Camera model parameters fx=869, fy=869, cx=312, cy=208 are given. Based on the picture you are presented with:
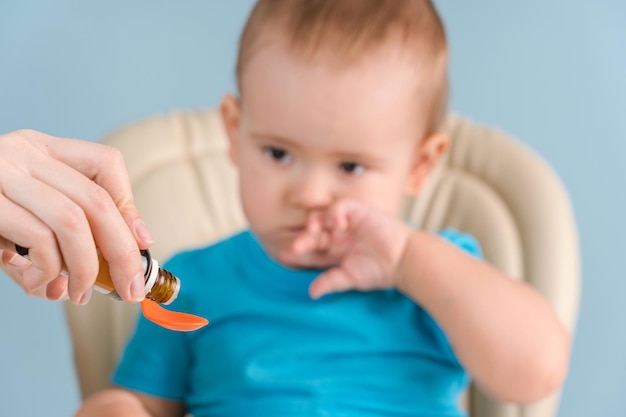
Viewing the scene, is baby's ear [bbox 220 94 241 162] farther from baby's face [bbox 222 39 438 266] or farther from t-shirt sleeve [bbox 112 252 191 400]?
t-shirt sleeve [bbox 112 252 191 400]

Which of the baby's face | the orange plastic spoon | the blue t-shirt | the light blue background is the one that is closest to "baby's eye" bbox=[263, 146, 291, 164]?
the baby's face

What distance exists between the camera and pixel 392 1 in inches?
28.1

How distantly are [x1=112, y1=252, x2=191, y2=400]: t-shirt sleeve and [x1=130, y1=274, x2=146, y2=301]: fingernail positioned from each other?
0.37 m

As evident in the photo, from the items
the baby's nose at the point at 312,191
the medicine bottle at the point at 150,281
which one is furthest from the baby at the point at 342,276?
the medicine bottle at the point at 150,281

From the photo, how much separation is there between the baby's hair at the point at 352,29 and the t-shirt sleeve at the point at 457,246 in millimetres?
130

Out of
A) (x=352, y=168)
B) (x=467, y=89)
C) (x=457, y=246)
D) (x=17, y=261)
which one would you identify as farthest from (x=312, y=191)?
(x=467, y=89)

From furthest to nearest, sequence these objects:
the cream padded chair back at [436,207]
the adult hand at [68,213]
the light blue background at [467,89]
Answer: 1. the light blue background at [467,89]
2. the cream padded chair back at [436,207]
3. the adult hand at [68,213]

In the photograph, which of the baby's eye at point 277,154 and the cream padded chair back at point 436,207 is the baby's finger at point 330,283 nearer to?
the baby's eye at point 277,154

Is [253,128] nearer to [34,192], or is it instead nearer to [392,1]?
[392,1]

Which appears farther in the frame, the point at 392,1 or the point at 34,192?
the point at 392,1

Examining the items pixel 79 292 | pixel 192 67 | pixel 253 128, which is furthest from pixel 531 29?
pixel 79 292

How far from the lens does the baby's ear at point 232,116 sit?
771mm

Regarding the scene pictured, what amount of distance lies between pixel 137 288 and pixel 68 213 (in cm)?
5

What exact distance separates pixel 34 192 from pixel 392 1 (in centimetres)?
42
